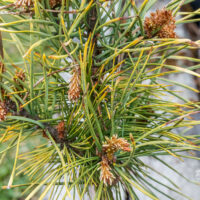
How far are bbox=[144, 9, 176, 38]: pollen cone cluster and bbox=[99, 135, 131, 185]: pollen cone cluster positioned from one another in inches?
5.9

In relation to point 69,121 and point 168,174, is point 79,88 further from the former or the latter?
point 168,174

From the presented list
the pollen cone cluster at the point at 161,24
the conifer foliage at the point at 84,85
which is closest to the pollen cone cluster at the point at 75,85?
the conifer foliage at the point at 84,85

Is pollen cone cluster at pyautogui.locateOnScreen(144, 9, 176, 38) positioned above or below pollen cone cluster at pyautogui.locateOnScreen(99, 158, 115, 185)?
above

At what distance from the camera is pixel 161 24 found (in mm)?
305

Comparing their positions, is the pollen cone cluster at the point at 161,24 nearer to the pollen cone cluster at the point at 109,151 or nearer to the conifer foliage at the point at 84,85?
the conifer foliage at the point at 84,85

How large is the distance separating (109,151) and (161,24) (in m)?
0.18

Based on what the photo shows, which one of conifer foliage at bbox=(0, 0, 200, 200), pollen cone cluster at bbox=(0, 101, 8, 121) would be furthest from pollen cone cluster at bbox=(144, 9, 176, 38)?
pollen cone cluster at bbox=(0, 101, 8, 121)

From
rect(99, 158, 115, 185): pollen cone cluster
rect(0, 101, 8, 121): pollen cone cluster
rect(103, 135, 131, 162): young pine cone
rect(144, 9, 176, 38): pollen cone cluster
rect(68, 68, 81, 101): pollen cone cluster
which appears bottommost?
rect(99, 158, 115, 185): pollen cone cluster

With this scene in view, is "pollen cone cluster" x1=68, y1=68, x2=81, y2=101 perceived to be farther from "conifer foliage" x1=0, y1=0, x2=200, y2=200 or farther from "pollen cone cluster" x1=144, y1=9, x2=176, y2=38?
"pollen cone cluster" x1=144, y1=9, x2=176, y2=38

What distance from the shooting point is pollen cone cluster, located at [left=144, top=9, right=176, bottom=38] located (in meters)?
0.30

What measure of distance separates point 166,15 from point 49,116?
0.21 metres

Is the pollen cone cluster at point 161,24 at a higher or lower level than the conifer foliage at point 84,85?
higher

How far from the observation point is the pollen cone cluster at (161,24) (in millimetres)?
302

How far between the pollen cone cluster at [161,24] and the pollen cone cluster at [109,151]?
149 mm
